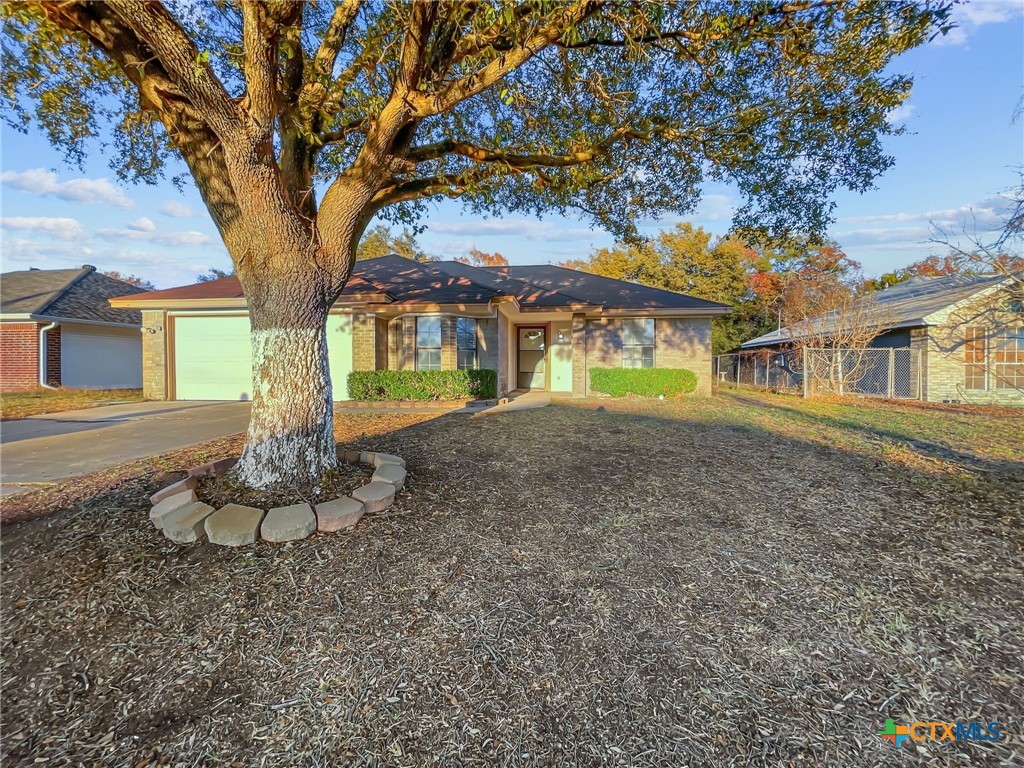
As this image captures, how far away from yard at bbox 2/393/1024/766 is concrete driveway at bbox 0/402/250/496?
3.09ft

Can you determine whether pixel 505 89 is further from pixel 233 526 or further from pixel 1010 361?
pixel 1010 361

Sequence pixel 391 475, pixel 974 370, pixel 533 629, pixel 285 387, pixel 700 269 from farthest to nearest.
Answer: pixel 700 269 < pixel 974 370 < pixel 391 475 < pixel 285 387 < pixel 533 629

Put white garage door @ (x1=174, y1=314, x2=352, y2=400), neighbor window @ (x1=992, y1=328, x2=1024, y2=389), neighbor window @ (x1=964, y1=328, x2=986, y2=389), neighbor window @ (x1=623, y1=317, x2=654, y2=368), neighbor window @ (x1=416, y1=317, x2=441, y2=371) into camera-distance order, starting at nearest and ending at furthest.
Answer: neighbor window @ (x1=416, y1=317, x2=441, y2=371) < white garage door @ (x1=174, y1=314, x2=352, y2=400) < neighbor window @ (x1=992, y1=328, x2=1024, y2=389) < neighbor window @ (x1=964, y1=328, x2=986, y2=389) < neighbor window @ (x1=623, y1=317, x2=654, y2=368)

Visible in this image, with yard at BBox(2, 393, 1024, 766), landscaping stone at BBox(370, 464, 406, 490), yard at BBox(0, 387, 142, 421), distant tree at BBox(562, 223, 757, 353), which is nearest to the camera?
yard at BBox(2, 393, 1024, 766)

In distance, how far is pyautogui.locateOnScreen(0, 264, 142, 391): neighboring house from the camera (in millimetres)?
12938

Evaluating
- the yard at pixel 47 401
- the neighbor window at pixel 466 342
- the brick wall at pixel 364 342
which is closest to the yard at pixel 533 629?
the brick wall at pixel 364 342

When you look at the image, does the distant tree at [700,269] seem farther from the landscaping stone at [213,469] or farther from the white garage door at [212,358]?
the landscaping stone at [213,469]

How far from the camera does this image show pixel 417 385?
10.0m

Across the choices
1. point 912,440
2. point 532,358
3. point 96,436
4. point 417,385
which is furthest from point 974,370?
point 96,436

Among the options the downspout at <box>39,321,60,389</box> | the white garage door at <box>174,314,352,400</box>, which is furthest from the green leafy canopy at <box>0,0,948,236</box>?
the downspout at <box>39,321,60,389</box>

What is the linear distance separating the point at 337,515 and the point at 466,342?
8385mm

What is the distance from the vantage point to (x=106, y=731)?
70.2 inches

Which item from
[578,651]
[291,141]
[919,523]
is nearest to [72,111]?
[291,141]

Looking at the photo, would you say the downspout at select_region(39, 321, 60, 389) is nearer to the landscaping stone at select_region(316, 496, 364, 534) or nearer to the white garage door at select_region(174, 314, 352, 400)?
the white garage door at select_region(174, 314, 352, 400)
